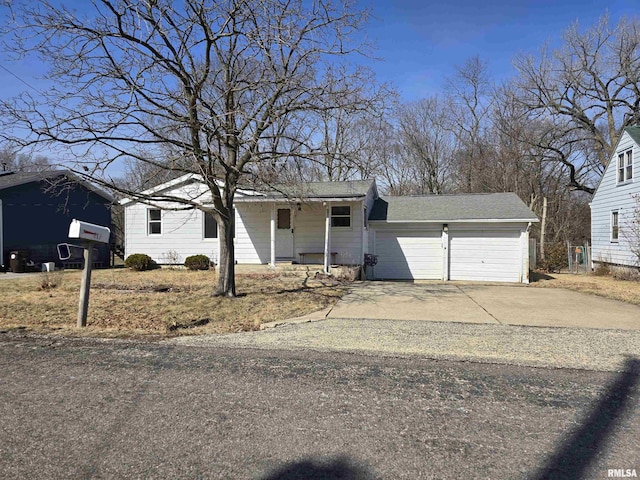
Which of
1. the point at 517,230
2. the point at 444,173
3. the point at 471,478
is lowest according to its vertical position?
the point at 471,478

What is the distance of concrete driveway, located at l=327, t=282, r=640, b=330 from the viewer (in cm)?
724

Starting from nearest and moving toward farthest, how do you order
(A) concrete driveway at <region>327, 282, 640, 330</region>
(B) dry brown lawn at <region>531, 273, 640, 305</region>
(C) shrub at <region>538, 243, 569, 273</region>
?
1. (A) concrete driveway at <region>327, 282, 640, 330</region>
2. (B) dry brown lawn at <region>531, 273, 640, 305</region>
3. (C) shrub at <region>538, 243, 569, 273</region>

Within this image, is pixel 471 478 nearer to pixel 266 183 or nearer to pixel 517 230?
pixel 266 183

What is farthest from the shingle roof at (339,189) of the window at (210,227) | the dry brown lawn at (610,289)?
the dry brown lawn at (610,289)

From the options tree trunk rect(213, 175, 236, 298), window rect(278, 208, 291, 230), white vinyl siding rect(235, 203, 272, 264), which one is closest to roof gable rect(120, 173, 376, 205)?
white vinyl siding rect(235, 203, 272, 264)

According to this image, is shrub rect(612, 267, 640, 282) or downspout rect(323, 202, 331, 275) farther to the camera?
shrub rect(612, 267, 640, 282)

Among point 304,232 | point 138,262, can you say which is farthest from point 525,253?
point 138,262

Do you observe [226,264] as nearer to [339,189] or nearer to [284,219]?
[284,219]

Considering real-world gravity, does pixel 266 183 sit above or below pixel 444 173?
below

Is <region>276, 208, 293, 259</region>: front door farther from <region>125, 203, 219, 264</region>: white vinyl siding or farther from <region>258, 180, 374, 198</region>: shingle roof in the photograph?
<region>125, 203, 219, 264</region>: white vinyl siding

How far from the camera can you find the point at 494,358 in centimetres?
483

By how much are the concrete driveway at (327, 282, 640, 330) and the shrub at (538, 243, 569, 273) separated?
872 cm

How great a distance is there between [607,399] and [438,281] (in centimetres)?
1182

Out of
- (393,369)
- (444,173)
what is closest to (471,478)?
(393,369)
